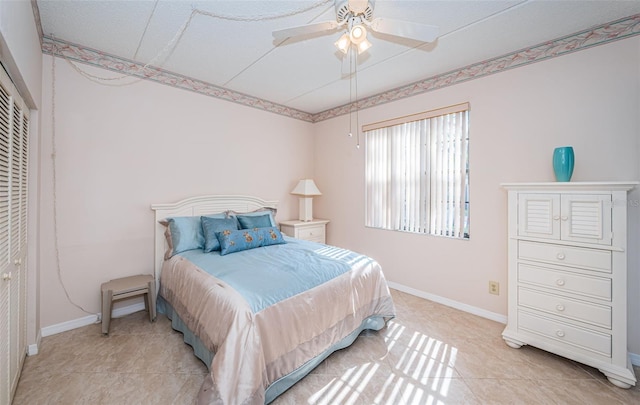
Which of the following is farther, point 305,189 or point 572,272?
point 305,189

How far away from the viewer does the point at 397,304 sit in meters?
2.96

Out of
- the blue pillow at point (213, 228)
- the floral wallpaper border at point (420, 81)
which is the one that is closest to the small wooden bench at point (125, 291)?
Result: the blue pillow at point (213, 228)

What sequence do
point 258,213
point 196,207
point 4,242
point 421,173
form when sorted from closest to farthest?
point 4,242 < point 196,207 < point 421,173 < point 258,213

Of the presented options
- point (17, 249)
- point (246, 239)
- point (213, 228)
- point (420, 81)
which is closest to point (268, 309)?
point (246, 239)

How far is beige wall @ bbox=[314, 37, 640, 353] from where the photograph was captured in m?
1.97

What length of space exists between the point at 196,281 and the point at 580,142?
10.7 feet

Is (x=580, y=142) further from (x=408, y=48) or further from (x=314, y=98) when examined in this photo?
(x=314, y=98)

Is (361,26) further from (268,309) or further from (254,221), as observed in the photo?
(254,221)

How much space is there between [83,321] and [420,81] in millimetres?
4260

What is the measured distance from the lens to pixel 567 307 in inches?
75.4

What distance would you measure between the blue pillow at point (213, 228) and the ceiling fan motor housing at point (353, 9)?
2.09 meters

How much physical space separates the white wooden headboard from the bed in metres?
0.01

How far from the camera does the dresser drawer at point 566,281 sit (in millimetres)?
1793

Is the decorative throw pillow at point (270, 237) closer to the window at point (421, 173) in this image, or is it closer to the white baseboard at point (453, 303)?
the window at point (421, 173)
